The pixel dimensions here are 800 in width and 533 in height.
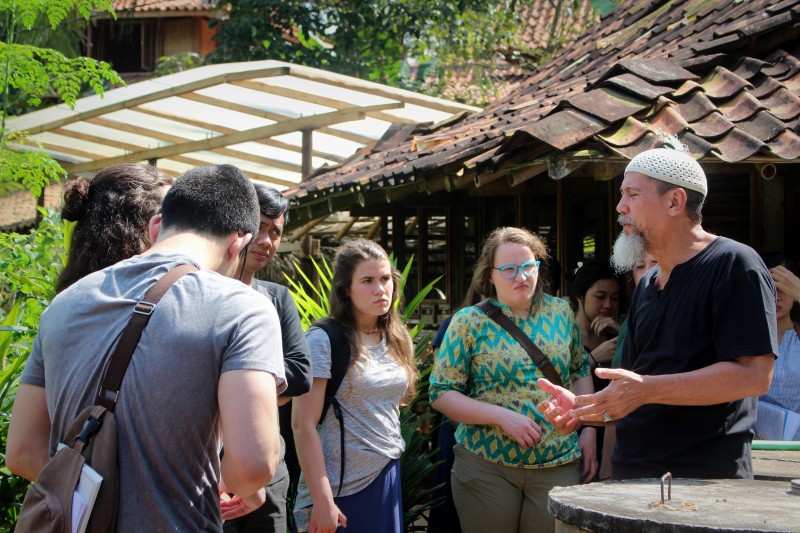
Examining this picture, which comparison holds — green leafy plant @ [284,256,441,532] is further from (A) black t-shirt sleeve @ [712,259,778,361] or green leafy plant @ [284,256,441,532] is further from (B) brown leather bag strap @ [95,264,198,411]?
(B) brown leather bag strap @ [95,264,198,411]

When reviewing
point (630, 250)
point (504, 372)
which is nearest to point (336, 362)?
point (504, 372)

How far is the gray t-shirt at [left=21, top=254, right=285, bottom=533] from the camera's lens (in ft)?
7.34

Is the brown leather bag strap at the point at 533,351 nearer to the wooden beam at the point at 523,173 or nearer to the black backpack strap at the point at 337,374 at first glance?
the black backpack strap at the point at 337,374

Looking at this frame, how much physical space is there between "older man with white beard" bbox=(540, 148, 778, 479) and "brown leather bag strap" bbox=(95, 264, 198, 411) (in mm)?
1414

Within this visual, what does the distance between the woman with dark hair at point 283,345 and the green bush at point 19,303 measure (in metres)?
Result: 1.24

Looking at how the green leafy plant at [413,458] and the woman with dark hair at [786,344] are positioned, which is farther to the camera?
the green leafy plant at [413,458]

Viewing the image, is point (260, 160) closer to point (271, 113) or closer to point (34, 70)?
point (271, 113)

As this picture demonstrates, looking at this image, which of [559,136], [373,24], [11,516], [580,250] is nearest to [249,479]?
[11,516]

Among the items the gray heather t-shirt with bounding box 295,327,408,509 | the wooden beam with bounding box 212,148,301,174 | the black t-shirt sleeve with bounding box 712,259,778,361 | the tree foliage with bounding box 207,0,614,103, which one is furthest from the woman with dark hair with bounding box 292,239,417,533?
the tree foliage with bounding box 207,0,614,103

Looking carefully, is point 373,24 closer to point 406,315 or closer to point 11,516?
point 406,315

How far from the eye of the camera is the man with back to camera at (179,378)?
7.32ft

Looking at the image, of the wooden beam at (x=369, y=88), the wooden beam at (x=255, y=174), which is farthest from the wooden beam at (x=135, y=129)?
the wooden beam at (x=369, y=88)

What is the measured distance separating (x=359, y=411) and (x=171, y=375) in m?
2.13

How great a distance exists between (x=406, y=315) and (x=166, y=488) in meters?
3.51
